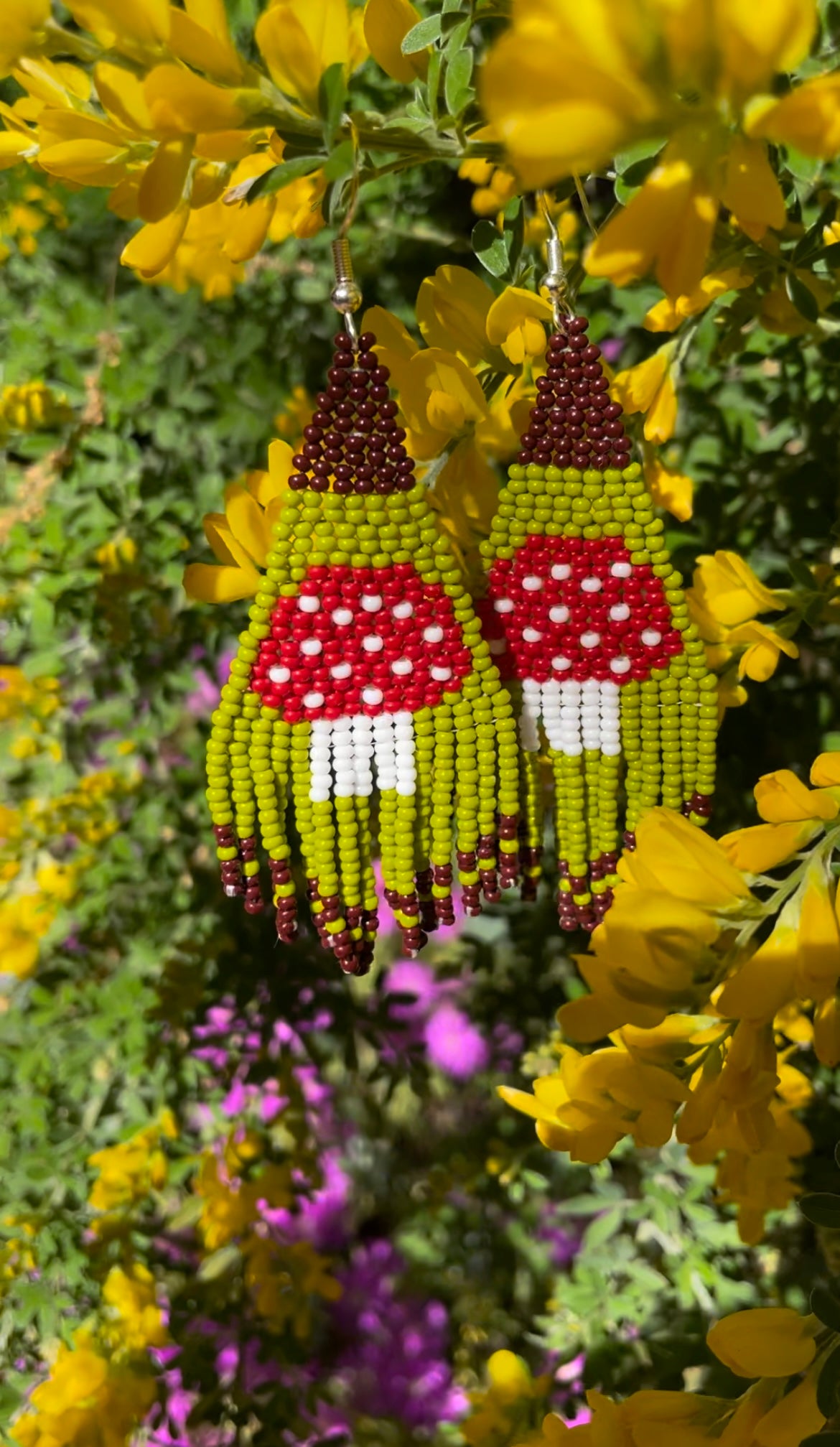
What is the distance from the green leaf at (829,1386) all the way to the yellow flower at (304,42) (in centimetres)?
61

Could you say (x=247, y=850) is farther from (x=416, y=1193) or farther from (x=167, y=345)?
(x=416, y=1193)

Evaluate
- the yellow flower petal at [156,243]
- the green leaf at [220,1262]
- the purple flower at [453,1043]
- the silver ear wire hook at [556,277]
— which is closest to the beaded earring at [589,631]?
the silver ear wire hook at [556,277]

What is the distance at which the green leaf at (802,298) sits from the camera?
2.11 feet

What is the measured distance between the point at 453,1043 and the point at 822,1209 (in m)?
1.17

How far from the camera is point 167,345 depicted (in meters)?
1.18

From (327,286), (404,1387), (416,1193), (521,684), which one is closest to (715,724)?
(521,684)

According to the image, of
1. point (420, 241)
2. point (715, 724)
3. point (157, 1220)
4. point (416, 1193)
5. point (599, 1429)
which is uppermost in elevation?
point (420, 241)

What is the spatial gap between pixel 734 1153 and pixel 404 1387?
3.89ft

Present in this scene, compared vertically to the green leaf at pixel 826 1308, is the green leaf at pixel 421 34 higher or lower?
higher

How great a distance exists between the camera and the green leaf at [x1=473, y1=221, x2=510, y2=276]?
0.64m

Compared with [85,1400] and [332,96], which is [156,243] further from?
[85,1400]

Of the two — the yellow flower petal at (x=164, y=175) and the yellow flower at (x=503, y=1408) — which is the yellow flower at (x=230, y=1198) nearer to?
the yellow flower at (x=503, y=1408)

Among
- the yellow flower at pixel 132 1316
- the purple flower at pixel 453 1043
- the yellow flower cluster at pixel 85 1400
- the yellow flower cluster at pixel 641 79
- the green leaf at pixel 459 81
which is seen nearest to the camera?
the yellow flower cluster at pixel 641 79

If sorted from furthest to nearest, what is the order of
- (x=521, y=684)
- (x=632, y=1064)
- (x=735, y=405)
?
(x=735, y=405) < (x=521, y=684) < (x=632, y=1064)
